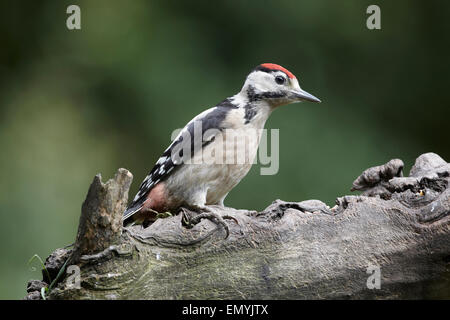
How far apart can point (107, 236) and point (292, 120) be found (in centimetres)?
272

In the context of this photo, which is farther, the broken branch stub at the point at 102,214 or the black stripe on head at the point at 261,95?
the black stripe on head at the point at 261,95

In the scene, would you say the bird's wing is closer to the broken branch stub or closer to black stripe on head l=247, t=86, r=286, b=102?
black stripe on head l=247, t=86, r=286, b=102

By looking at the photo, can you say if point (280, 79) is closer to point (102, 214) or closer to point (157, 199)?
point (157, 199)

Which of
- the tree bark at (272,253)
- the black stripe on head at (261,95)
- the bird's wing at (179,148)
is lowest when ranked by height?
the tree bark at (272,253)

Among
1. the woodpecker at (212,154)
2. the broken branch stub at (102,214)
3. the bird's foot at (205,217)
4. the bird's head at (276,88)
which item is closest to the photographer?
the broken branch stub at (102,214)

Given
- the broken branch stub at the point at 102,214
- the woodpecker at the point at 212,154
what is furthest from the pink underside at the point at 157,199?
the broken branch stub at the point at 102,214

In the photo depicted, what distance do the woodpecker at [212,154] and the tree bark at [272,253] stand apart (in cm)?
62

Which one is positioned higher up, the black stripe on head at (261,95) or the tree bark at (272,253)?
the black stripe on head at (261,95)

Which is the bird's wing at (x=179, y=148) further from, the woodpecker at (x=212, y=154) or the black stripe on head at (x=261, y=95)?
the black stripe on head at (x=261, y=95)

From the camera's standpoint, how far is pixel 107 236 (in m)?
2.09

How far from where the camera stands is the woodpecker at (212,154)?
119 inches

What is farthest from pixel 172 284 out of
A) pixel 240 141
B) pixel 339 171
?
pixel 339 171

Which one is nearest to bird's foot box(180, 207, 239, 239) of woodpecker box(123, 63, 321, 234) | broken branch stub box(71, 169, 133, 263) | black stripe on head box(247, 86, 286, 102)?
broken branch stub box(71, 169, 133, 263)

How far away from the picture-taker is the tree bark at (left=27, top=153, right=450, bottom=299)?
2070 millimetres
